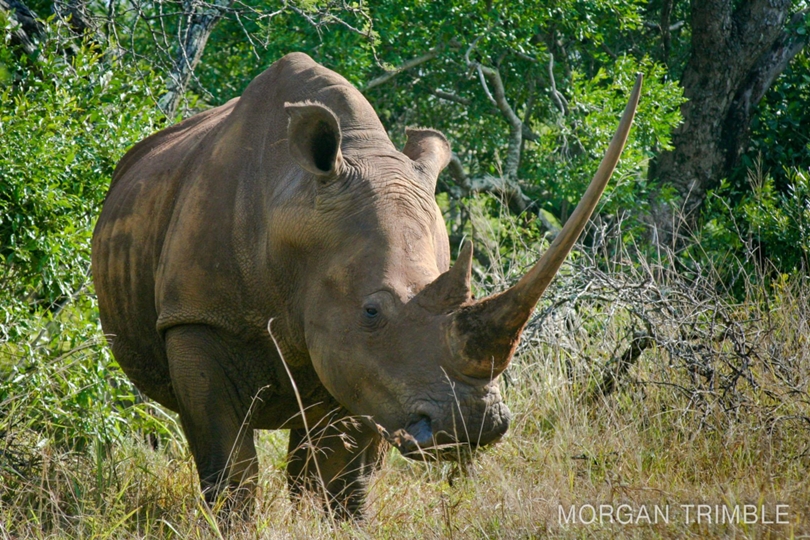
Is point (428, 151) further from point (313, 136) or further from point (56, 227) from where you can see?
point (56, 227)

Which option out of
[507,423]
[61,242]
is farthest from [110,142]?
[507,423]

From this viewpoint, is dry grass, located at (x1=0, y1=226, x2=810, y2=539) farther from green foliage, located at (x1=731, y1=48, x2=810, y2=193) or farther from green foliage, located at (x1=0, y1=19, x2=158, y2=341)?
green foliage, located at (x1=731, y1=48, x2=810, y2=193)

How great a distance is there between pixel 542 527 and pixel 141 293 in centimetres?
237

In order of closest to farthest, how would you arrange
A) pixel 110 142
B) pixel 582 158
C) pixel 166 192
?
pixel 166 192 → pixel 110 142 → pixel 582 158

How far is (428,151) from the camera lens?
4711mm

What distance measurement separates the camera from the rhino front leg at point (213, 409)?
433 centimetres

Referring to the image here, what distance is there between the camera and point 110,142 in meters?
6.45

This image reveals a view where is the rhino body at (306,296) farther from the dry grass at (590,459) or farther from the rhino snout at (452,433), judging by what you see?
the dry grass at (590,459)

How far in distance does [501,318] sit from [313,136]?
119 centimetres

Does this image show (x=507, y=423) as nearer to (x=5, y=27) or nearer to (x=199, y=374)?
(x=199, y=374)

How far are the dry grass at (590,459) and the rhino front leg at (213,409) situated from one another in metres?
0.15

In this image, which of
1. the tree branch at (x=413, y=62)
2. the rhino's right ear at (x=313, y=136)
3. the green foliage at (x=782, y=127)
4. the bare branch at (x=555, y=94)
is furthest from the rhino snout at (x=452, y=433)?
the green foliage at (x=782, y=127)

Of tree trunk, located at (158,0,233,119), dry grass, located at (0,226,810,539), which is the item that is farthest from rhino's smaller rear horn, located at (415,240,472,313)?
tree trunk, located at (158,0,233,119)

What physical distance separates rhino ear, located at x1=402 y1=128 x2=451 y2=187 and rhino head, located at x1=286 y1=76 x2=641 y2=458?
1.8 inches
